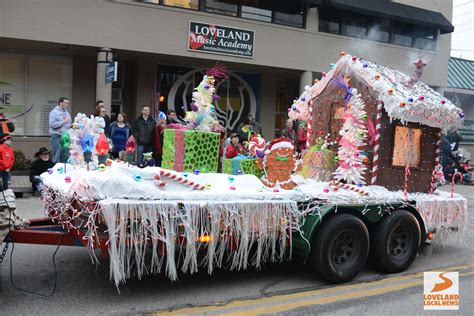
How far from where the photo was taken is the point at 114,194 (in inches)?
154

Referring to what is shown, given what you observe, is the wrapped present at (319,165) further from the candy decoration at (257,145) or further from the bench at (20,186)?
the bench at (20,186)

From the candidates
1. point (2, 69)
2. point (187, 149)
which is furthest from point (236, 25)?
point (187, 149)

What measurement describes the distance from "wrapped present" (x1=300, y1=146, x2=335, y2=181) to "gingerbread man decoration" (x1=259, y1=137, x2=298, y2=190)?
1339 mm

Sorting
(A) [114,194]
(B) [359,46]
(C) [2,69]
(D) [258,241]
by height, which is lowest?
(D) [258,241]

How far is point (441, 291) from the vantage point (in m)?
5.02

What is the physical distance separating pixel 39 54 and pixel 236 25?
666 cm

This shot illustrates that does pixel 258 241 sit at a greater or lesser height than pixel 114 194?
lesser

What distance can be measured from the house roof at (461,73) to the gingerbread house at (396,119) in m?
20.9

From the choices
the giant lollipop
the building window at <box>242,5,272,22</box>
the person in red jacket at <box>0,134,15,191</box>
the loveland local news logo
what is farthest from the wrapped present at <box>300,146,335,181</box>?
the building window at <box>242,5,272,22</box>

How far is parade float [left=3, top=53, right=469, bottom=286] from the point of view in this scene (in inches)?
160

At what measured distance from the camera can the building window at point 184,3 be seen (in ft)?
50.1

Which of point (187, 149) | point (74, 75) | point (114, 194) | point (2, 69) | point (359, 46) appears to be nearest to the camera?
point (114, 194)

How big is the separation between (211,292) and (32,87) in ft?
42.8

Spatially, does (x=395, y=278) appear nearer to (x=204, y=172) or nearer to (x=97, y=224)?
(x=204, y=172)
